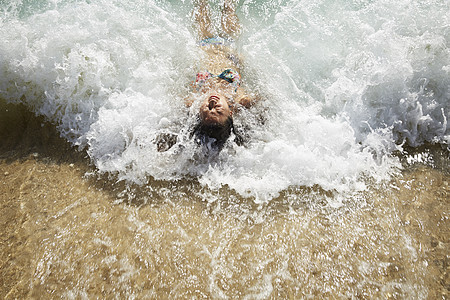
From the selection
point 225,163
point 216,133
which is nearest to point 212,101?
point 216,133

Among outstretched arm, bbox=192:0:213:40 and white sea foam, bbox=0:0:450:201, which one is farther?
outstretched arm, bbox=192:0:213:40

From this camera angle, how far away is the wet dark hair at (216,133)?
2.77 meters

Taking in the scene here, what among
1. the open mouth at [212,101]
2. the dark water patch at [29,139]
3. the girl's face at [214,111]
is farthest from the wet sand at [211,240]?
the open mouth at [212,101]

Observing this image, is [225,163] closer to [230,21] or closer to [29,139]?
A: [29,139]

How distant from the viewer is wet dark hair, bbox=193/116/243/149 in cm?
277

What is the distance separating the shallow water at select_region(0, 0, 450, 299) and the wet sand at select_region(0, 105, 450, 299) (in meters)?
0.01

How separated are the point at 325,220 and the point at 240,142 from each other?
127 cm

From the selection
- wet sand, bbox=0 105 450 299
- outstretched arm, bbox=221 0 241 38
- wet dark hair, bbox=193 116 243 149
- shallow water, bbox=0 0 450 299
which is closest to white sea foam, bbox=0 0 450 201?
shallow water, bbox=0 0 450 299

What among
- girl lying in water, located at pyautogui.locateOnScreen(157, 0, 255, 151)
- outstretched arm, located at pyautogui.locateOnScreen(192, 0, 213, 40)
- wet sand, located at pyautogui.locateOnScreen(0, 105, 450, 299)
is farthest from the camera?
outstretched arm, located at pyautogui.locateOnScreen(192, 0, 213, 40)

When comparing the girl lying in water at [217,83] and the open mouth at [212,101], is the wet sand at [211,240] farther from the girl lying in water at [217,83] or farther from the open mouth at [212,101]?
the open mouth at [212,101]

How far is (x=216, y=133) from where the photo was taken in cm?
279

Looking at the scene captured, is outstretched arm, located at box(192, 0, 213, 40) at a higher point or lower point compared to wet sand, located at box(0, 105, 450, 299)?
higher

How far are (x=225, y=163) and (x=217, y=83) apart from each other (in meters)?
1.23

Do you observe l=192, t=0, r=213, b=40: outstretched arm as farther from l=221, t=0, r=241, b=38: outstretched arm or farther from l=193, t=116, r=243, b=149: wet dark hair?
l=193, t=116, r=243, b=149: wet dark hair
